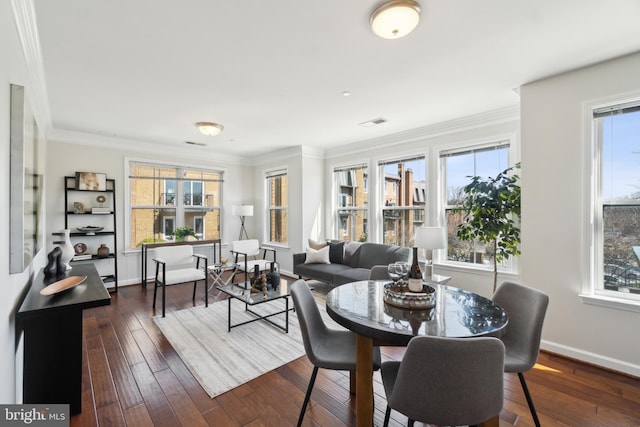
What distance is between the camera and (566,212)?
8.71 feet

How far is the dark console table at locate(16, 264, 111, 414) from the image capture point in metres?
1.83

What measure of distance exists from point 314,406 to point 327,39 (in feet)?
8.71

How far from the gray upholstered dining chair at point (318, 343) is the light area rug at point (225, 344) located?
2.65ft

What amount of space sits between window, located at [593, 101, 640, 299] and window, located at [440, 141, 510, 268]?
3.53ft

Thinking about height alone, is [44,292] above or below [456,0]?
below

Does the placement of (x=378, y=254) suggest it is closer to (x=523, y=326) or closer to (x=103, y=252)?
(x=523, y=326)

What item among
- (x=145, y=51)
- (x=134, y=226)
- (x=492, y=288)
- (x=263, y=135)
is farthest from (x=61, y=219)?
(x=492, y=288)

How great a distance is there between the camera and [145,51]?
91.5 inches

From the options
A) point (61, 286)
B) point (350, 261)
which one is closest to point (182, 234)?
point (350, 261)

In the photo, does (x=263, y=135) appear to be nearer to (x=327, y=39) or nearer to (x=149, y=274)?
(x=327, y=39)

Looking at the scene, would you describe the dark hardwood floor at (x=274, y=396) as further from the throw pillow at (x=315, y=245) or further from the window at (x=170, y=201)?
the window at (x=170, y=201)

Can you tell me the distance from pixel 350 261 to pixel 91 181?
4.45 metres

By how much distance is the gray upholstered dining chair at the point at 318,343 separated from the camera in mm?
Result: 1727

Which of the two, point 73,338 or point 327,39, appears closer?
point 73,338
